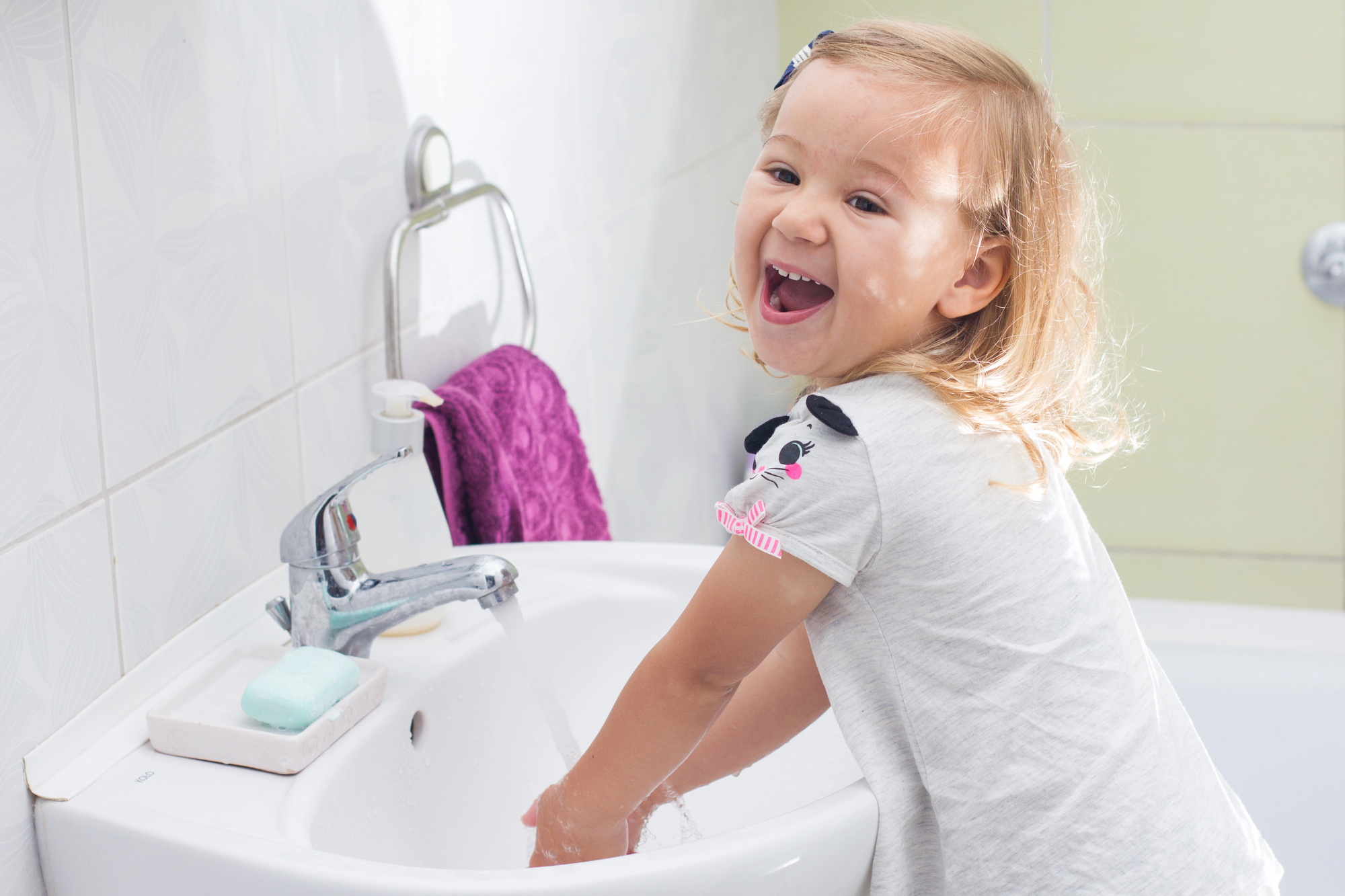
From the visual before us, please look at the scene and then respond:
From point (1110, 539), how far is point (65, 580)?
1.69 m

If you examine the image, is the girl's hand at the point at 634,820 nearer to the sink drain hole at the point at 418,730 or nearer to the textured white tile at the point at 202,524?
the sink drain hole at the point at 418,730

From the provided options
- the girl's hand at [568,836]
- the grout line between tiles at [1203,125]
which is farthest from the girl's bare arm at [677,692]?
the grout line between tiles at [1203,125]

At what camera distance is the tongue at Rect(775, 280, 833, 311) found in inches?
27.2

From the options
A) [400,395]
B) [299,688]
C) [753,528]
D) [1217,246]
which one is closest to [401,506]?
[400,395]

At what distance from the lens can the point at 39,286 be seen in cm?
58

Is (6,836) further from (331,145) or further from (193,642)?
(331,145)

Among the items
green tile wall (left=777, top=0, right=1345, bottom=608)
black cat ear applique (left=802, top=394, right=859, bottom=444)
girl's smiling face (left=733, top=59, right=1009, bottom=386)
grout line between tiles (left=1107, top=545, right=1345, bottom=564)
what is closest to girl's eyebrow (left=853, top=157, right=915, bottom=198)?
girl's smiling face (left=733, top=59, right=1009, bottom=386)

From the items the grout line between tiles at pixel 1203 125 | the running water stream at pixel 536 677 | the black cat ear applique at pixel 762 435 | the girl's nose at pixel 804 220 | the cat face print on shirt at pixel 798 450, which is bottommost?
the running water stream at pixel 536 677

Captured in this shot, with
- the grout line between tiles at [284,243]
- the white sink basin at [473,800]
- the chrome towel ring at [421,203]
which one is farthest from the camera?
the chrome towel ring at [421,203]

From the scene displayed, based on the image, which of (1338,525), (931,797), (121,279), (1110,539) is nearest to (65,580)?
(121,279)

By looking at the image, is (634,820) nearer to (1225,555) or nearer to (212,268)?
(212,268)

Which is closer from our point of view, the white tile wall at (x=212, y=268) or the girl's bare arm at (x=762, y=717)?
the white tile wall at (x=212, y=268)

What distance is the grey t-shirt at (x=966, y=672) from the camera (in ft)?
2.00

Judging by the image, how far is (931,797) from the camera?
2.09ft
